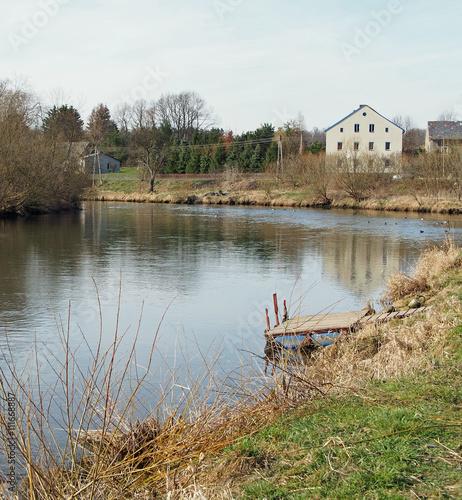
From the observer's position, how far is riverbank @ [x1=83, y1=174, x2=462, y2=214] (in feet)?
152

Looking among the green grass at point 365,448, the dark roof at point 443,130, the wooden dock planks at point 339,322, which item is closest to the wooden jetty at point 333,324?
the wooden dock planks at point 339,322

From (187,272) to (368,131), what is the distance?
57583mm

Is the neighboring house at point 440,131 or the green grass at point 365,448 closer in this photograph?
the green grass at point 365,448

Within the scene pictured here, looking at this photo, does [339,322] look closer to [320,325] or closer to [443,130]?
[320,325]

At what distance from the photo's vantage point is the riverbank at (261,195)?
4634 cm

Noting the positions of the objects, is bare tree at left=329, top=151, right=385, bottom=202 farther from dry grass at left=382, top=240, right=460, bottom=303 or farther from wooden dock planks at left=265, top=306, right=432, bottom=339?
wooden dock planks at left=265, top=306, right=432, bottom=339

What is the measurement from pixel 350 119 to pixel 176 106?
36.3 meters

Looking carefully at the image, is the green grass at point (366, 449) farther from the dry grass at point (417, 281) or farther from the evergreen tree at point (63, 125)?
the evergreen tree at point (63, 125)

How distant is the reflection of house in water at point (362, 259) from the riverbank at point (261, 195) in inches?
714

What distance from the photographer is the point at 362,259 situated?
22078mm

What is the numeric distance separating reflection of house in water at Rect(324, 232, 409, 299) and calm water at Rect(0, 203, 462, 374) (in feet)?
0.14

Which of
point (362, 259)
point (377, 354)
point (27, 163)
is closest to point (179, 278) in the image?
point (362, 259)

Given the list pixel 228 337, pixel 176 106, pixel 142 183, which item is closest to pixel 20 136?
pixel 228 337

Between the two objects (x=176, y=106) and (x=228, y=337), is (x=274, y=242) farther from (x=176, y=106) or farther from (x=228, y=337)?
(x=176, y=106)
